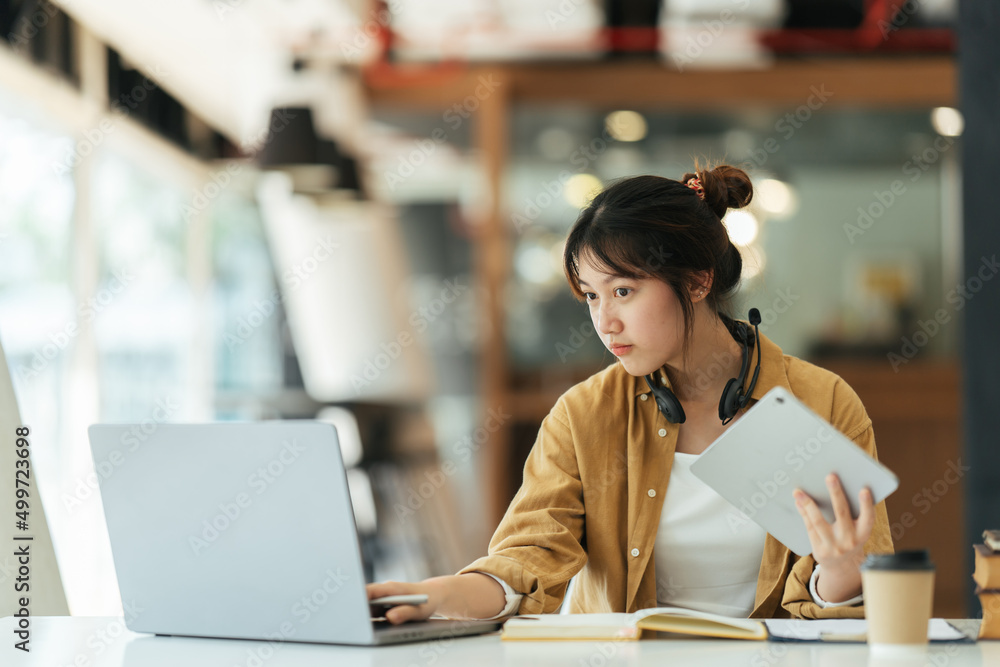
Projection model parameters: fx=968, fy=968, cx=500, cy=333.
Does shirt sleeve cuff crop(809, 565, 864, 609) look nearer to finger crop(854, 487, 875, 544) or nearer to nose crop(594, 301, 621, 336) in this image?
finger crop(854, 487, 875, 544)

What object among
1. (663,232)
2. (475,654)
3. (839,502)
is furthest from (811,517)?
(663,232)

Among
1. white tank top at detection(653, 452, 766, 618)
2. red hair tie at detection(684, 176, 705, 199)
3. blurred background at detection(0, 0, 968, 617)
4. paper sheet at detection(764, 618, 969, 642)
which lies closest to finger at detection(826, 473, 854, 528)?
paper sheet at detection(764, 618, 969, 642)

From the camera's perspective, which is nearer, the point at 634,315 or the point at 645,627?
the point at 645,627

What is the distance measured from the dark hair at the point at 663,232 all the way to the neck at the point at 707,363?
1.4 inches

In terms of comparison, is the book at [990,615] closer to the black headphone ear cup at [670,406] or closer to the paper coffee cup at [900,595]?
the paper coffee cup at [900,595]

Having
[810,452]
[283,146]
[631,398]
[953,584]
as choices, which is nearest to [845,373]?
[953,584]

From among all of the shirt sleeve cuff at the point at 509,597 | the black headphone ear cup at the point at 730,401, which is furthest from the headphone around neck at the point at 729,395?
the shirt sleeve cuff at the point at 509,597

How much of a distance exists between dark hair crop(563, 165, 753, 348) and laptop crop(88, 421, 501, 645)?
23.2 inches

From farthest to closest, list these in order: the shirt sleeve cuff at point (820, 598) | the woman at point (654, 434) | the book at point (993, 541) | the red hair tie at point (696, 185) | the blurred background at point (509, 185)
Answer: the blurred background at point (509, 185)
the red hair tie at point (696, 185)
the woman at point (654, 434)
the shirt sleeve cuff at point (820, 598)
the book at point (993, 541)

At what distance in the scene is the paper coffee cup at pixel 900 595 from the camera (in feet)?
3.34

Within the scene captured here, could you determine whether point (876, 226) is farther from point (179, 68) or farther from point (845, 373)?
point (179, 68)

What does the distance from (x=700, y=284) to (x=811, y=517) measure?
508 mm

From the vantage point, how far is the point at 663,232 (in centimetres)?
146

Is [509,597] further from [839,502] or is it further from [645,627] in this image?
[839,502]
